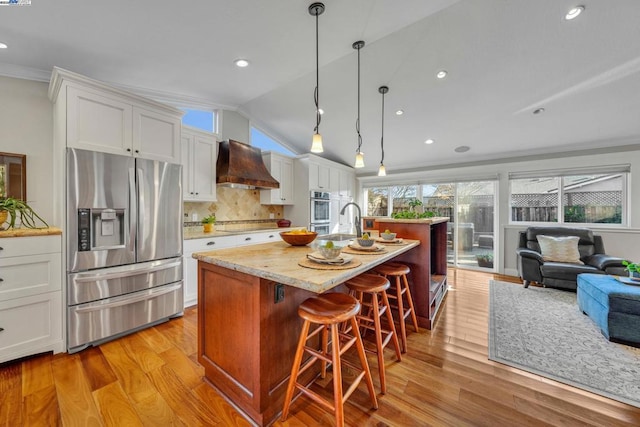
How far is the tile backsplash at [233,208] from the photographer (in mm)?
3735

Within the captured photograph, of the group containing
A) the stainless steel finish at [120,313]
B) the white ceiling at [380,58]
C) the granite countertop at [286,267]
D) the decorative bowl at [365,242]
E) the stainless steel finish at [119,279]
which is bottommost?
the stainless steel finish at [120,313]

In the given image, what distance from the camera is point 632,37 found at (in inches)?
91.7

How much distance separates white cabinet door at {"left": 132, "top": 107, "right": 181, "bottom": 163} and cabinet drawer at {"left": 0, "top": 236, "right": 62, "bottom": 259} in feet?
3.28

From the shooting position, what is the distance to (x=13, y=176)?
2295 millimetres

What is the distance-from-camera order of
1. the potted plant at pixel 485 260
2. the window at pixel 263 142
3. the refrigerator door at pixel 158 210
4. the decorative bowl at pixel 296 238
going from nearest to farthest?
the decorative bowl at pixel 296 238 < the refrigerator door at pixel 158 210 < the window at pixel 263 142 < the potted plant at pixel 485 260

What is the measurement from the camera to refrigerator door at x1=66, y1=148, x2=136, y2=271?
6.79 feet

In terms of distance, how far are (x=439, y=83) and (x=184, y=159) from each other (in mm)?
3517

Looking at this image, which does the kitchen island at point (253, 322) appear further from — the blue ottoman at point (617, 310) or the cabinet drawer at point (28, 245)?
the blue ottoman at point (617, 310)

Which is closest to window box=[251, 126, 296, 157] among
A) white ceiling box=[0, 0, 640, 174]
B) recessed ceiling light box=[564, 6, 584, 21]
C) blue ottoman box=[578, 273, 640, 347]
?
white ceiling box=[0, 0, 640, 174]

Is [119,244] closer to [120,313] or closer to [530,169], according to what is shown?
[120,313]

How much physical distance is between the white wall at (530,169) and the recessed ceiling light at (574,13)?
2.96 m

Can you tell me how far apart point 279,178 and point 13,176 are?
10.3ft

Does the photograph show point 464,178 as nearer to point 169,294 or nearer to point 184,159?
point 184,159

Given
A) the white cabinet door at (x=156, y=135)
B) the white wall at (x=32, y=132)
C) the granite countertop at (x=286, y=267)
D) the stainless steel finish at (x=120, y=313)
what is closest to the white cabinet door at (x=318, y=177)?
the white cabinet door at (x=156, y=135)
